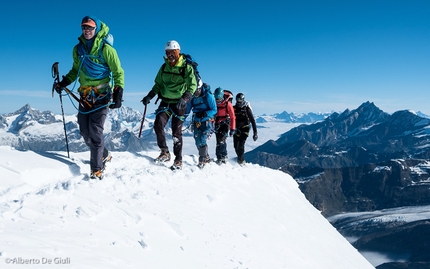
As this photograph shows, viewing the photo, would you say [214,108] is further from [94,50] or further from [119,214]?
[119,214]

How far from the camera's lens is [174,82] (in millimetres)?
10859

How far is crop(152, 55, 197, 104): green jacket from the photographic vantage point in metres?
10.5

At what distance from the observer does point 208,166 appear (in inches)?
512

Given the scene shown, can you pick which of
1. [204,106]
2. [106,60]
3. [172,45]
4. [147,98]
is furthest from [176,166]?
[106,60]

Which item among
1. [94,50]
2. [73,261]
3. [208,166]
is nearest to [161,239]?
[73,261]

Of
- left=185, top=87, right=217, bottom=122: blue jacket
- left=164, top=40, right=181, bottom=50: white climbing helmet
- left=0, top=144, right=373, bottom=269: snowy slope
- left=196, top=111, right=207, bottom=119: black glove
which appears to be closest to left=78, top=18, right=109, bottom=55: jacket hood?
left=164, top=40, right=181, bottom=50: white climbing helmet

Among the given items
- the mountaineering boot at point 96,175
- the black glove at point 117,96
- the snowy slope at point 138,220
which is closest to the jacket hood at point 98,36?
the black glove at point 117,96

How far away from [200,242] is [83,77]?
495 cm

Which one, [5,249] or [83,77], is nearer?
[5,249]

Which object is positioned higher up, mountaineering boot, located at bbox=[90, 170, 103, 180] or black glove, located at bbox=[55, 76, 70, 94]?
black glove, located at bbox=[55, 76, 70, 94]

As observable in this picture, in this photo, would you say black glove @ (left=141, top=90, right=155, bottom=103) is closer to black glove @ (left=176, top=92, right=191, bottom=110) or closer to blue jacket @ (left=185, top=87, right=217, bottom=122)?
black glove @ (left=176, top=92, right=191, bottom=110)

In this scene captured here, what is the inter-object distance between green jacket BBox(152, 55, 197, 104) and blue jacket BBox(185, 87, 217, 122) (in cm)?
182

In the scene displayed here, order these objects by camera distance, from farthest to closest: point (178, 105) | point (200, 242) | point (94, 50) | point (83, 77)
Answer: point (178, 105) < point (83, 77) < point (94, 50) < point (200, 242)

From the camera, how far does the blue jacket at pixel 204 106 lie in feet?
42.5
